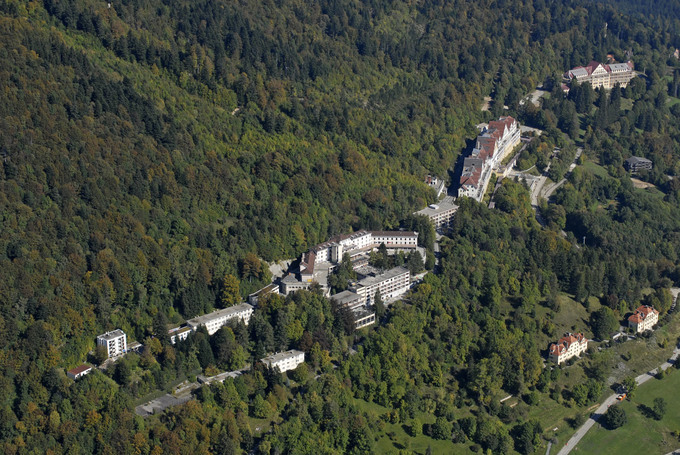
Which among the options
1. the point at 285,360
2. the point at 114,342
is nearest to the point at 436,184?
the point at 285,360

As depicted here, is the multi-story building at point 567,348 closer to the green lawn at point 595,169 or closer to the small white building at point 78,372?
the small white building at point 78,372

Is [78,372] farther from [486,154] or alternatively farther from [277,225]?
[486,154]

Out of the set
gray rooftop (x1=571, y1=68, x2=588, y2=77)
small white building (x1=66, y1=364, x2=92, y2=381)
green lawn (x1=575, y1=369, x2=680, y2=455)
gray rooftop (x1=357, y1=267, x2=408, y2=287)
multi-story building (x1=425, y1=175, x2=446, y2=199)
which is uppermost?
small white building (x1=66, y1=364, x2=92, y2=381)

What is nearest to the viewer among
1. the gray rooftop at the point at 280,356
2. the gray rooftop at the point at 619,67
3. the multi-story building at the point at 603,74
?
the gray rooftop at the point at 280,356

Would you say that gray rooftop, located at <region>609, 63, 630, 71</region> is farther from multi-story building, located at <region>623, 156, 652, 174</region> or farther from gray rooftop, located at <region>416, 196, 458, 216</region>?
gray rooftop, located at <region>416, 196, 458, 216</region>

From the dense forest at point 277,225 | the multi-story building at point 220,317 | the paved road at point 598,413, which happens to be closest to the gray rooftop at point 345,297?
the dense forest at point 277,225

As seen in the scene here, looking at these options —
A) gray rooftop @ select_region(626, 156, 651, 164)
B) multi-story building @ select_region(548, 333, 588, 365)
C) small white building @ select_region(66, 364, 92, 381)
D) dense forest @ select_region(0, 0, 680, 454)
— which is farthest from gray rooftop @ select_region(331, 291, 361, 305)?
gray rooftop @ select_region(626, 156, 651, 164)
